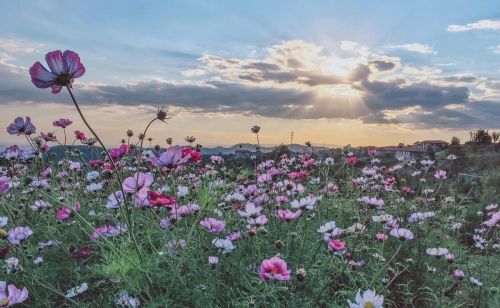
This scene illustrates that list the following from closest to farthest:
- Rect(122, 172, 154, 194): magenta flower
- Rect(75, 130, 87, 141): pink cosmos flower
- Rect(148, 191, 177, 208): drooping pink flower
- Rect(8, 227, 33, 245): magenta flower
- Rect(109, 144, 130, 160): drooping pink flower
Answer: Rect(148, 191, 177, 208): drooping pink flower
Rect(122, 172, 154, 194): magenta flower
Rect(109, 144, 130, 160): drooping pink flower
Rect(8, 227, 33, 245): magenta flower
Rect(75, 130, 87, 141): pink cosmos flower

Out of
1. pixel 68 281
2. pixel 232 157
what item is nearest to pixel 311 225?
pixel 68 281

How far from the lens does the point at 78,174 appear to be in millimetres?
6211

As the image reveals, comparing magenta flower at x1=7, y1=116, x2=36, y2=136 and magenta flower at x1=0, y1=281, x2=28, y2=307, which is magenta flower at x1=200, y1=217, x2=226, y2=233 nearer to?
magenta flower at x1=0, y1=281, x2=28, y2=307

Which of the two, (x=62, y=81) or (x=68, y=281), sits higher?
(x=62, y=81)

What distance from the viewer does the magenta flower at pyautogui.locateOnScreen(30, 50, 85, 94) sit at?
81.4 inches

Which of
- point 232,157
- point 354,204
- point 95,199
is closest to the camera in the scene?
point 95,199

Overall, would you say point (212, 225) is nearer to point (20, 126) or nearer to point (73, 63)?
point (73, 63)

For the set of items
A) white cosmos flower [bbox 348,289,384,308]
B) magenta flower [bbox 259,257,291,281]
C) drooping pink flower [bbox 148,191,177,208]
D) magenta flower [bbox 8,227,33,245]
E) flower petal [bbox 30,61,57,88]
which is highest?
flower petal [bbox 30,61,57,88]

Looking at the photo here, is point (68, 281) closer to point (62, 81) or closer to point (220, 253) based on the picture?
point (220, 253)

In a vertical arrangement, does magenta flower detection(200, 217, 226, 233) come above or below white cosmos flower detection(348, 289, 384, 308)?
above

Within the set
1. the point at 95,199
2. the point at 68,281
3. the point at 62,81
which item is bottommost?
the point at 68,281

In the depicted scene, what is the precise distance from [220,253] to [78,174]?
3.69m

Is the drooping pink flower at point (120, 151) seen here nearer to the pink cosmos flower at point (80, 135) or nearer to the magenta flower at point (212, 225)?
the magenta flower at point (212, 225)

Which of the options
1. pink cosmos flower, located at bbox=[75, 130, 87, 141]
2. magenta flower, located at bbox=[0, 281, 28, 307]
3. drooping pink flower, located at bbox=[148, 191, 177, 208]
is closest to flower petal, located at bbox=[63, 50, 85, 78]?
drooping pink flower, located at bbox=[148, 191, 177, 208]
